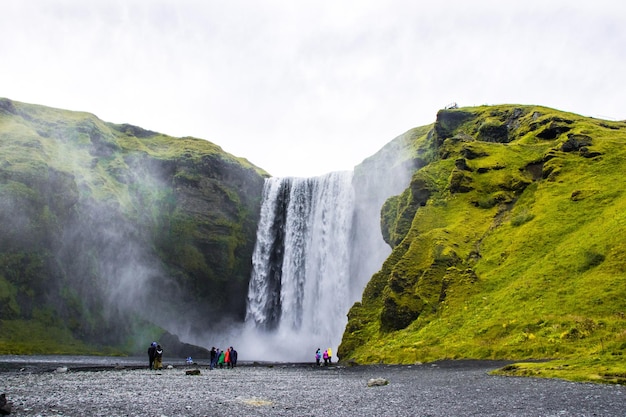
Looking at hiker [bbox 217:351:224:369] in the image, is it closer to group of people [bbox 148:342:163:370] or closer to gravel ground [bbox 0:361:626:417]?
group of people [bbox 148:342:163:370]

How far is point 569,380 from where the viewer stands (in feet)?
62.0

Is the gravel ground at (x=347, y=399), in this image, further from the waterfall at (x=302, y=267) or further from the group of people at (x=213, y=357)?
the waterfall at (x=302, y=267)

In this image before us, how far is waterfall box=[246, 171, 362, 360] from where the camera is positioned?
77.4 meters

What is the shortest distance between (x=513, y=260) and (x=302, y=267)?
48.8 metres

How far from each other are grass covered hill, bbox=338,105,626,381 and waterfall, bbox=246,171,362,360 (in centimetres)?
1924

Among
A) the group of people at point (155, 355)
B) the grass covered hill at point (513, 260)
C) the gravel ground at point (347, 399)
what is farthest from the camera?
the group of people at point (155, 355)

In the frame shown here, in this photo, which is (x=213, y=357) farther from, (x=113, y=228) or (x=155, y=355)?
(x=113, y=228)

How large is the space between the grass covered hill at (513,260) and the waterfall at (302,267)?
1924 cm

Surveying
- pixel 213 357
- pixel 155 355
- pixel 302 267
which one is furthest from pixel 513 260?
pixel 302 267

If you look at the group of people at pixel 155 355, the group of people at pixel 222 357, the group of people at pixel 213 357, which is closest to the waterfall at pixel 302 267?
the group of people at pixel 222 357

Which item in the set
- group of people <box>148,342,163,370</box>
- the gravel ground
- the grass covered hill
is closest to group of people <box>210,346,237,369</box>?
group of people <box>148,342,163,370</box>

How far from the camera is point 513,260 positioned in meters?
39.2

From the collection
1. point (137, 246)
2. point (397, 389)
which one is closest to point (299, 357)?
point (137, 246)

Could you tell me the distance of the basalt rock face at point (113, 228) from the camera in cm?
7800
